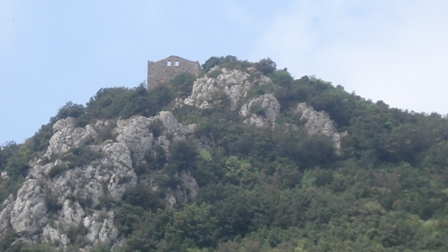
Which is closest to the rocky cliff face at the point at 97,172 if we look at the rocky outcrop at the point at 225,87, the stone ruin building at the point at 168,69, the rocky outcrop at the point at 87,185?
the rocky outcrop at the point at 87,185

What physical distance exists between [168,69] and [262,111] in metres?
13.5

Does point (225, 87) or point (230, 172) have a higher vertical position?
point (225, 87)

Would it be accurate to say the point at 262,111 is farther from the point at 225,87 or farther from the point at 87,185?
the point at 87,185

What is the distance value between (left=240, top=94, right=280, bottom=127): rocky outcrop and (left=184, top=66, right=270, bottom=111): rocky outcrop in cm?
195

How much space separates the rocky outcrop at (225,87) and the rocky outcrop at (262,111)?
195 centimetres

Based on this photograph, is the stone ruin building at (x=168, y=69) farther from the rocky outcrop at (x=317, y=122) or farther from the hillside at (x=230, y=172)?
the rocky outcrop at (x=317, y=122)

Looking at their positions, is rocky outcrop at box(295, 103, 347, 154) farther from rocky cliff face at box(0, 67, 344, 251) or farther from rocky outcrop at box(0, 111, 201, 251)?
rocky outcrop at box(0, 111, 201, 251)

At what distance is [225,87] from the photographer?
66.8 meters

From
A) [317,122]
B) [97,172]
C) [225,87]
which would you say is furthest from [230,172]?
[225,87]

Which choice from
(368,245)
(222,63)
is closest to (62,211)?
(368,245)

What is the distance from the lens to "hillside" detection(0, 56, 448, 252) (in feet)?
154

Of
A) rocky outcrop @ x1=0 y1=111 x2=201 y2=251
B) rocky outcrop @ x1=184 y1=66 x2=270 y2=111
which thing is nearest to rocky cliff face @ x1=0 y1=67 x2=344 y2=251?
rocky outcrop @ x1=0 y1=111 x2=201 y2=251

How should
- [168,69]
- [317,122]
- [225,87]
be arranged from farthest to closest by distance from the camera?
[168,69] → [225,87] → [317,122]

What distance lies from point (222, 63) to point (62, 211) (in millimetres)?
26847
